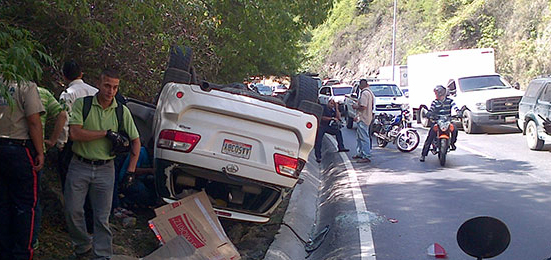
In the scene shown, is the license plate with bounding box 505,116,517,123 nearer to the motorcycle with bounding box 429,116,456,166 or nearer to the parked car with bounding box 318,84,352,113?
the motorcycle with bounding box 429,116,456,166

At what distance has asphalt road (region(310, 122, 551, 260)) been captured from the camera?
7504mm

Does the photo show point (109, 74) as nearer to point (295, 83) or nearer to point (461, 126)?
point (295, 83)

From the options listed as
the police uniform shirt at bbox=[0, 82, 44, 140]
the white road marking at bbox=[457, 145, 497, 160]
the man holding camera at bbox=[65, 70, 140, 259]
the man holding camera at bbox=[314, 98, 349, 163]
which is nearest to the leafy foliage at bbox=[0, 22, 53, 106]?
the police uniform shirt at bbox=[0, 82, 44, 140]

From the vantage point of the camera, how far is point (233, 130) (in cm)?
652

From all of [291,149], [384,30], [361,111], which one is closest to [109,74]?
[291,149]

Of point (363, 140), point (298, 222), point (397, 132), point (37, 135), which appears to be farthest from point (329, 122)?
point (37, 135)

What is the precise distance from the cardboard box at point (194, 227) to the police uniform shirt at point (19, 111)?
4.85 ft

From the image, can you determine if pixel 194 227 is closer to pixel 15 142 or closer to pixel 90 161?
pixel 90 161

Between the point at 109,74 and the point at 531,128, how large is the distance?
13.1 metres

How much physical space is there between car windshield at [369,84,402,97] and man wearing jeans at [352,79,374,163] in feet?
33.9

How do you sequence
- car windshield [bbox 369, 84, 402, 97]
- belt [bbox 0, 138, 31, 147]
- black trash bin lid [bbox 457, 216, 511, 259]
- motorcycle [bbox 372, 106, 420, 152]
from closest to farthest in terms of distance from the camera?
1. black trash bin lid [bbox 457, 216, 511, 259]
2. belt [bbox 0, 138, 31, 147]
3. motorcycle [bbox 372, 106, 420, 152]
4. car windshield [bbox 369, 84, 402, 97]

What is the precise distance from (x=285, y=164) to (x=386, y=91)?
19.3 m

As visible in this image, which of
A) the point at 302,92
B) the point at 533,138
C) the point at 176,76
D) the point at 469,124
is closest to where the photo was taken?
the point at 176,76

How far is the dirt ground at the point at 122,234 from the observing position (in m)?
6.27
